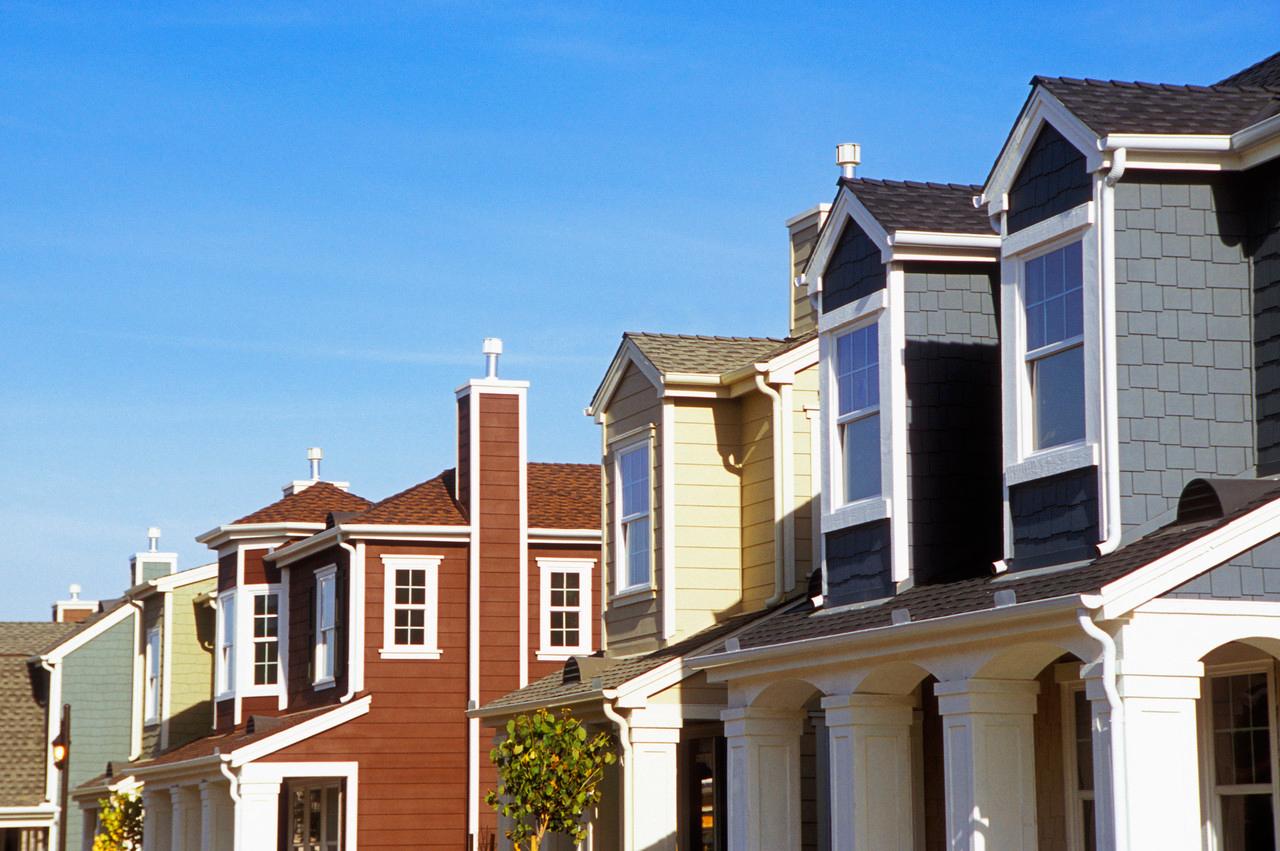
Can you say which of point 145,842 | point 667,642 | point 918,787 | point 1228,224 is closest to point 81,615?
point 145,842

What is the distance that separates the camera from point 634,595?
69.9 feet

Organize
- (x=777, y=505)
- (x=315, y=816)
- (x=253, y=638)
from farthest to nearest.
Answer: (x=253, y=638) → (x=315, y=816) → (x=777, y=505)

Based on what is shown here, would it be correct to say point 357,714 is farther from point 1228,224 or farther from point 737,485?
point 1228,224

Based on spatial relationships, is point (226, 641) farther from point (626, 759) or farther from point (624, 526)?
point (626, 759)

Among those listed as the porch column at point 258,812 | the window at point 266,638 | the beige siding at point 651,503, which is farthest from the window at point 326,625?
the beige siding at point 651,503

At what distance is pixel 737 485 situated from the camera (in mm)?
20875

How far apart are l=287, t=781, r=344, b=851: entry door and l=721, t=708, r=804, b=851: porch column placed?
13229 millimetres

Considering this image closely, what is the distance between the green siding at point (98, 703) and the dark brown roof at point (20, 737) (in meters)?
1.09

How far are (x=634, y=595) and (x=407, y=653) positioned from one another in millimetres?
8055

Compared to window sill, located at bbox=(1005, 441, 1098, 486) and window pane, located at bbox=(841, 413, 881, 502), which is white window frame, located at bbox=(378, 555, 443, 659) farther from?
window sill, located at bbox=(1005, 441, 1098, 486)

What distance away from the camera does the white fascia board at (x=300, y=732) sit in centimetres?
2672

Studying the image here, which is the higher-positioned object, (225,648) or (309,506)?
(309,506)

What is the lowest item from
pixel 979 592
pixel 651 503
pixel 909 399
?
pixel 979 592

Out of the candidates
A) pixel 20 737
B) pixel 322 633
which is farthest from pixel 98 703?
pixel 322 633
